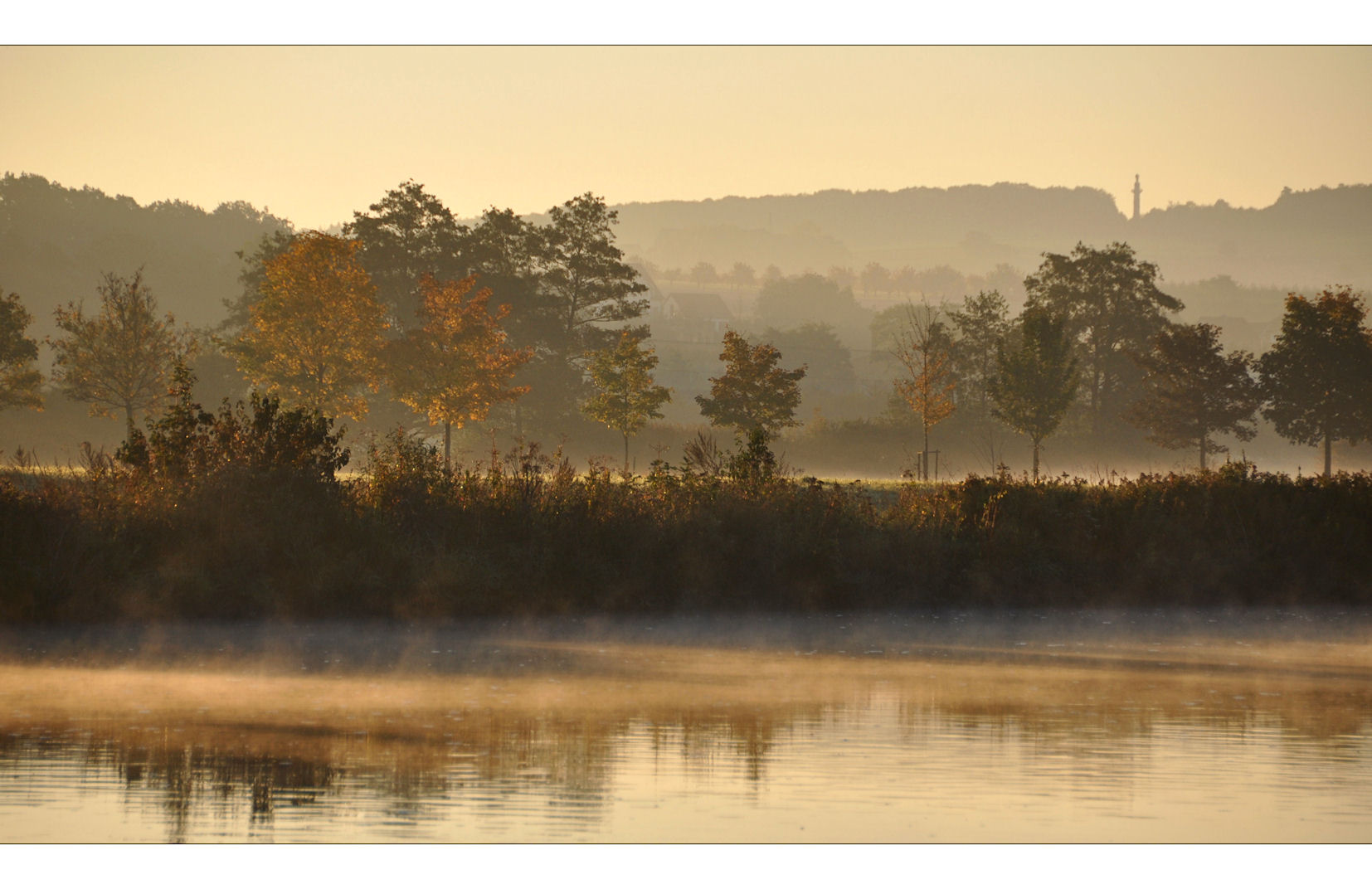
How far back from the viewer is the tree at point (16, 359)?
6200 cm

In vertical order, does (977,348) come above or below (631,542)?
above

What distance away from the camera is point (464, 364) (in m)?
68.4

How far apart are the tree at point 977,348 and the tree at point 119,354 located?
149 ft

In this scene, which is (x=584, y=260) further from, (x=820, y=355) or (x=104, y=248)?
(x=820, y=355)

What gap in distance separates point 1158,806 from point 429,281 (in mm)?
63057

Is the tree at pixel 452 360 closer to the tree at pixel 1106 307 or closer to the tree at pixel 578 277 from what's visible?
the tree at pixel 578 277

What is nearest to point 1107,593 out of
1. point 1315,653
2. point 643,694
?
point 1315,653

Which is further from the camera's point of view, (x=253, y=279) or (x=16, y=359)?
(x=253, y=279)

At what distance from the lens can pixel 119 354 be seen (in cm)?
6288

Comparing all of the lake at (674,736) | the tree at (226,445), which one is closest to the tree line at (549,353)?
the tree at (226,445)

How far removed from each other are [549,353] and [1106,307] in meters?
35.7

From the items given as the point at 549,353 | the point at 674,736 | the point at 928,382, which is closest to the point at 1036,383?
the point at 928,382

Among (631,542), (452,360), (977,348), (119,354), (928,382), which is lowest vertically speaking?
(631,542)

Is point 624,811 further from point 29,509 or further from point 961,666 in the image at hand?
point 29,509
